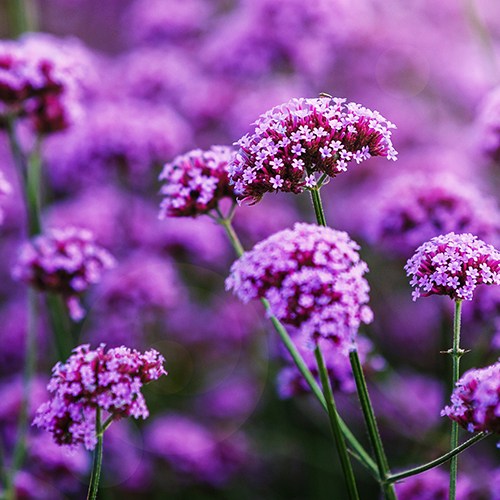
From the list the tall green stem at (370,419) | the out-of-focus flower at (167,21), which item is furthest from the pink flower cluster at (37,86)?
the out-of-focus flower at (167,21)

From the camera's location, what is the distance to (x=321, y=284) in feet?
5.10

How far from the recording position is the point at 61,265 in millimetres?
2711

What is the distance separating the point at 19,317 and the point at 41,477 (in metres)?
1.36

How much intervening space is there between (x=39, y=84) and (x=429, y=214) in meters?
1.72

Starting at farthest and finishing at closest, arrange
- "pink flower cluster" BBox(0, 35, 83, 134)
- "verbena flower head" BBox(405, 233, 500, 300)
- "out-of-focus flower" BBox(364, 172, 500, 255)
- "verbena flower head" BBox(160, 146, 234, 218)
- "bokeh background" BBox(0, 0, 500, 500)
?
"bokeh background" BBox(0, 0, 500, 500) < "pink flower cluster" BBox(0, 35, 83, 134) < "out-of-focus flower" BBox(364, 172, 500, 255) < "verbena flower head" BBox(160, 146, 234, 218) < "verbena flower head" BBox(405, 233, 500, 300)

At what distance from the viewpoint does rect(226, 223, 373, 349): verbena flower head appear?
1537mm

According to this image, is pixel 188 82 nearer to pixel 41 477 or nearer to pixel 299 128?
pixel 41 477

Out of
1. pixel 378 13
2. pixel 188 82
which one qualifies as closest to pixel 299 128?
pixel 188 82

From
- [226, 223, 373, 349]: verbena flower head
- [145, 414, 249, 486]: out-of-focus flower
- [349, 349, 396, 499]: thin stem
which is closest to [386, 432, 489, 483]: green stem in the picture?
[349, 349, 396, 499]: thin stem

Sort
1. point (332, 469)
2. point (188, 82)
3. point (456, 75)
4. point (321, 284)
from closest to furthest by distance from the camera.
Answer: point (321, 284) < point (332, 469) < point (188, 82) < point (456, 75)

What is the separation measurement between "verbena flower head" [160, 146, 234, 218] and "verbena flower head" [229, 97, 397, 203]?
0.90 ft

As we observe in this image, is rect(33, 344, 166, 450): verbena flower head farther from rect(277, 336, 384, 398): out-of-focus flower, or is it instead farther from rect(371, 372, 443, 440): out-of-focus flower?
rect(371, 372, 443, 440): out-of-focus flower

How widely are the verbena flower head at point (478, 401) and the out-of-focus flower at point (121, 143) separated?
2638 mm

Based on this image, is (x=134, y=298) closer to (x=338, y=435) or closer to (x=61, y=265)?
(x=61, y=265)
